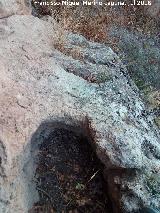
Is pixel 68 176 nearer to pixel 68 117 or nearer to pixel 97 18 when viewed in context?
pixel 68 117

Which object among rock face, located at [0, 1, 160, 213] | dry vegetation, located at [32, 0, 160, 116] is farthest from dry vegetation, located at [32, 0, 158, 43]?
rock face, located at [0, 1, 160, 213]

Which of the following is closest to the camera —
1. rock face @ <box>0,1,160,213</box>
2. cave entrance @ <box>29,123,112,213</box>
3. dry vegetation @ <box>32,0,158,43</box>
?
rock face @ <box>0,1,160,213</box>

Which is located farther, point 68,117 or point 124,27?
point 124,27

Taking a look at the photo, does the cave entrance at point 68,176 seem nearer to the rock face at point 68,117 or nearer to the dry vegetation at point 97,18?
the rock face at point 68,117

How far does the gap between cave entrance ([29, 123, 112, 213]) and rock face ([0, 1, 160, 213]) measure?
0.24ft

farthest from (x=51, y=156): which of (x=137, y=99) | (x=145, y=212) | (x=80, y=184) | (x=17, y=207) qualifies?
(x=137, y=99)

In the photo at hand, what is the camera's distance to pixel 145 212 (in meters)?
2.92

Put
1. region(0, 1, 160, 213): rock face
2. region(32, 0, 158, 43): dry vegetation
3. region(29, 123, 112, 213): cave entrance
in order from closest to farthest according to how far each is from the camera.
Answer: region(0, 1, 160, 213): rock face, region(29, 123, 112, 213): cave entrance, region(32, 0, 158, 43): dry vegetation

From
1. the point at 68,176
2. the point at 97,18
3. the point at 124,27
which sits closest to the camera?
the point at 68,176

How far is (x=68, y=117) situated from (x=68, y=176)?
50 centimetres

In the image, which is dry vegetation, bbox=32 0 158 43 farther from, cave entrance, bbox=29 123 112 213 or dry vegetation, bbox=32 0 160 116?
cave entrance, bbox=29 123 112 213

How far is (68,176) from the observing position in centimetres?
324

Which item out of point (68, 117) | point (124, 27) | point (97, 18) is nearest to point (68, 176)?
point (68, 117)

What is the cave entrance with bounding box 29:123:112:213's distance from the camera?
124 inches
